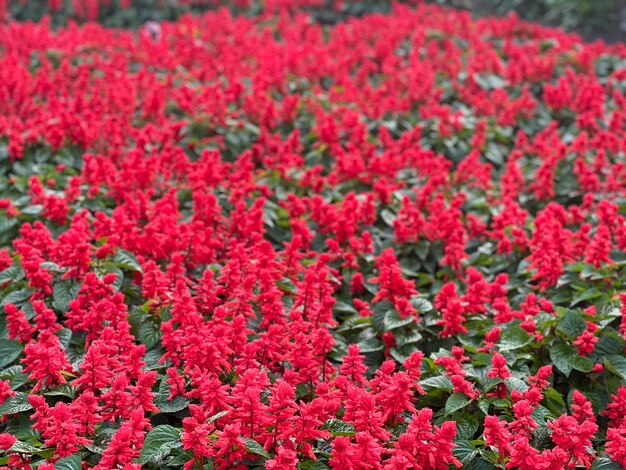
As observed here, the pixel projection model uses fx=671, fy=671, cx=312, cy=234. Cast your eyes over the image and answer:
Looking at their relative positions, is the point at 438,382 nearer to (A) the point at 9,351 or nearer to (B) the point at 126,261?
(B) the point at 126,261

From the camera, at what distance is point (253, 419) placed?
8.84ft

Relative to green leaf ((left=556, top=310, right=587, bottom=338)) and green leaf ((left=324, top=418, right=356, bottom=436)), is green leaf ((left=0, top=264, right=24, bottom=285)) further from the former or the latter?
green leaf ((left=556, top=310, right=587, bottom=338))

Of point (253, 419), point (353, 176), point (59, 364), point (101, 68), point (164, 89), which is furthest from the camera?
point (101, 68)

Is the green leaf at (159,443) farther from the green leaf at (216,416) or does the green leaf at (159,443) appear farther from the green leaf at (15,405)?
the green leaf at (15,405)

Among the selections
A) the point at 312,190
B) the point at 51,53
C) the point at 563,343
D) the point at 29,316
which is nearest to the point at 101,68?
the point at 51,53

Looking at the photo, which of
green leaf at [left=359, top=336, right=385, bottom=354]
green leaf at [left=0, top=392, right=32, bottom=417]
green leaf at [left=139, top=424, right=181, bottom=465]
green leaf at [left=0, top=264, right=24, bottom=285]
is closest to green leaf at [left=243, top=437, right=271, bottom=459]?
green leaf at [left=139, top=424, right=181, bottom=465]

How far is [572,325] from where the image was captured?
3637mm

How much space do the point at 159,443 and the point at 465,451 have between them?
132cm

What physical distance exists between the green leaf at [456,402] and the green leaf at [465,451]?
170 mm

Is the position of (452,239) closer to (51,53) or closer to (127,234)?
(127,234)

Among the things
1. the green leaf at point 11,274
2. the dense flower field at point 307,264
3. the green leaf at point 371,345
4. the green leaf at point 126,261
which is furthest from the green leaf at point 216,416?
the green leaf at point 11,274

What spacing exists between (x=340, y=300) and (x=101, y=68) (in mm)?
5262

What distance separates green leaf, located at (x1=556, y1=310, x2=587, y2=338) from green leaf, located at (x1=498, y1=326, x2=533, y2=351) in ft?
0.61

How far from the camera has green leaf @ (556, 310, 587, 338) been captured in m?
3.62
